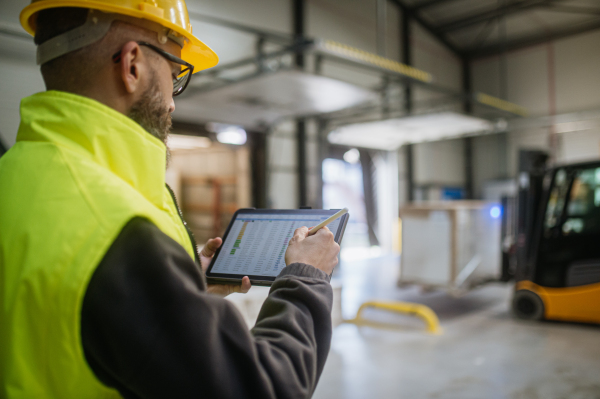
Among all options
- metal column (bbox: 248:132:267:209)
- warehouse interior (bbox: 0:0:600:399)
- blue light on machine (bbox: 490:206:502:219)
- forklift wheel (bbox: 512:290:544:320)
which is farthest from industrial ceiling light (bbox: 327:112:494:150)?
forklift wheel (bbox: 512:290:544:320)

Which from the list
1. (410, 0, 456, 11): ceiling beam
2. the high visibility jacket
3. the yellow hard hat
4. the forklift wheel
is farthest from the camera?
(410, 0, 456, 11): ceiling beam

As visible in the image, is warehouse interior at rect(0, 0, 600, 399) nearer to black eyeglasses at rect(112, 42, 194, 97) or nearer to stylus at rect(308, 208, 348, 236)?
black eyeglasses at rect(112, 42, 194, 97)

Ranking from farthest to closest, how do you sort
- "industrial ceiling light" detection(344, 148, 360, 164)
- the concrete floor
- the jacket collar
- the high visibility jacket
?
"industrial ceiling light" detection(344, 148, 360, 164) → the concrete floor → the jacket collar → the high visibility jacket

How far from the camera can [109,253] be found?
90 cm

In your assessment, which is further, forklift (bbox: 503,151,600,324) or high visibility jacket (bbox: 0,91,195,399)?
forklift (bbox: 503,151,600,324)

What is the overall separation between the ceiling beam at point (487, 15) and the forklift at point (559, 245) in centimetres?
989

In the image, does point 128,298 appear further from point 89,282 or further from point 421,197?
point 421,197

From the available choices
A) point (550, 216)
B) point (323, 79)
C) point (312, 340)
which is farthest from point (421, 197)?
point (312, 340)

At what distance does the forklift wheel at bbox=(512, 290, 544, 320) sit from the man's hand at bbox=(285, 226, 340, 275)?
20.8 feet

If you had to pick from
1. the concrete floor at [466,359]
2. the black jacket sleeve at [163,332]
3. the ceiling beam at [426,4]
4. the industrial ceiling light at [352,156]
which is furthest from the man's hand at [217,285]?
the ceiling beam at [426,4]

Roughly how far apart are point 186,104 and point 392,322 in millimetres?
5262

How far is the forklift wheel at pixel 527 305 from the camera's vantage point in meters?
6.51

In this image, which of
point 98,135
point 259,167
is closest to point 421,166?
point 259,167

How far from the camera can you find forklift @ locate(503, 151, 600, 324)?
6035 mm
